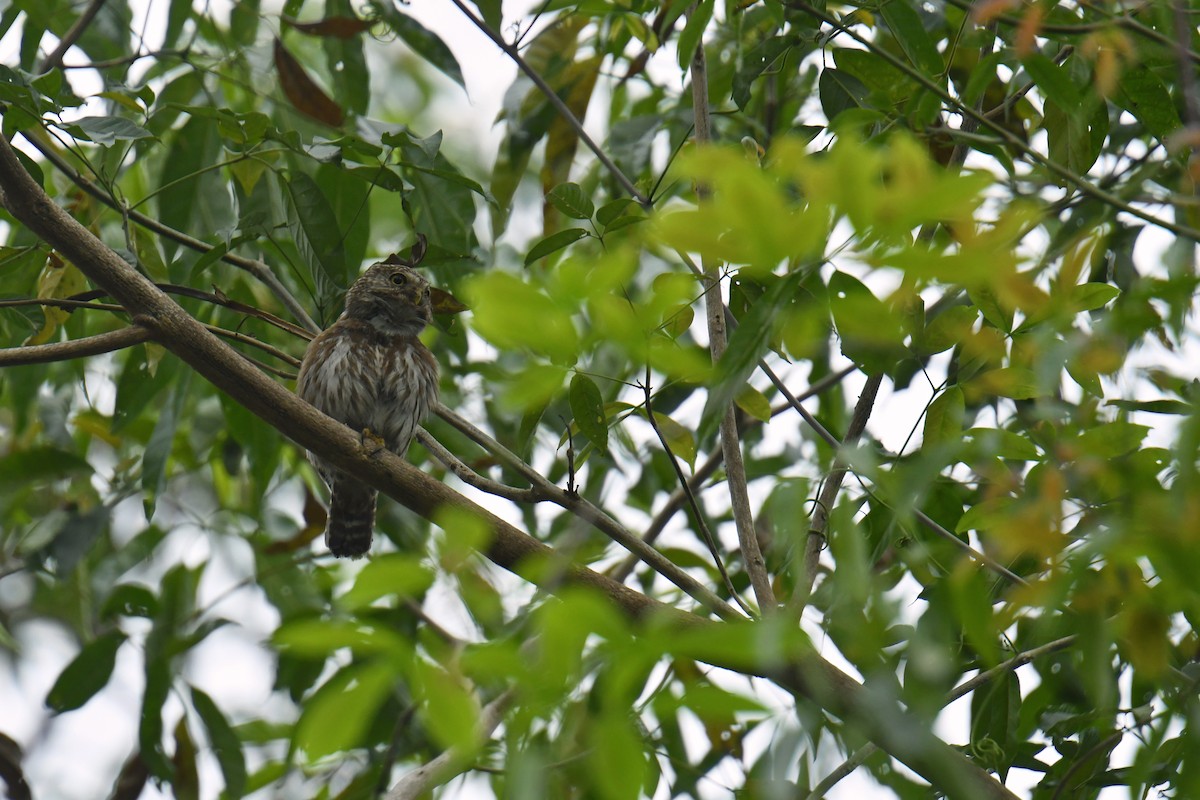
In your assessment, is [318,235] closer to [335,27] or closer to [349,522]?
[335,27]

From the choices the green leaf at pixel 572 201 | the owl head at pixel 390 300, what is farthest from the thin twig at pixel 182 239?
the owl head at pixel 390 300

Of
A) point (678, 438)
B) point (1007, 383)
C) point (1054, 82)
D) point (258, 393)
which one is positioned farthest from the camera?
point (678, 438)

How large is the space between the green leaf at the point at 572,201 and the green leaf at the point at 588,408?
46 centimetres

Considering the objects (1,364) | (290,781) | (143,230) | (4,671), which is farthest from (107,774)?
(1,364)

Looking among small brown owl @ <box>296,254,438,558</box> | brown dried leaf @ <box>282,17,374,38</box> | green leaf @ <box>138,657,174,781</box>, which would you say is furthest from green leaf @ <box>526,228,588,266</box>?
green leaf @ <box>138,657,174,781</box>

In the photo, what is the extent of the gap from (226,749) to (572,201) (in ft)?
10.3

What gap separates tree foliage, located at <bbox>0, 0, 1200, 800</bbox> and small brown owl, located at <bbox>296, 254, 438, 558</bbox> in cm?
17

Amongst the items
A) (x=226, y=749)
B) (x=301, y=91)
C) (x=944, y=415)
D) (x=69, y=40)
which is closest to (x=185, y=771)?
(x=226, y=749)

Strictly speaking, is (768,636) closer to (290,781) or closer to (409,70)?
(290,781)

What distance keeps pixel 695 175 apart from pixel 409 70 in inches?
367

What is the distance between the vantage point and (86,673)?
17.1ft

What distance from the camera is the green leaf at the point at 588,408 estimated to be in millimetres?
3168

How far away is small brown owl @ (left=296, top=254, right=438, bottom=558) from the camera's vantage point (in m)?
5.44

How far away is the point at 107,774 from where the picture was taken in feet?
25.2
